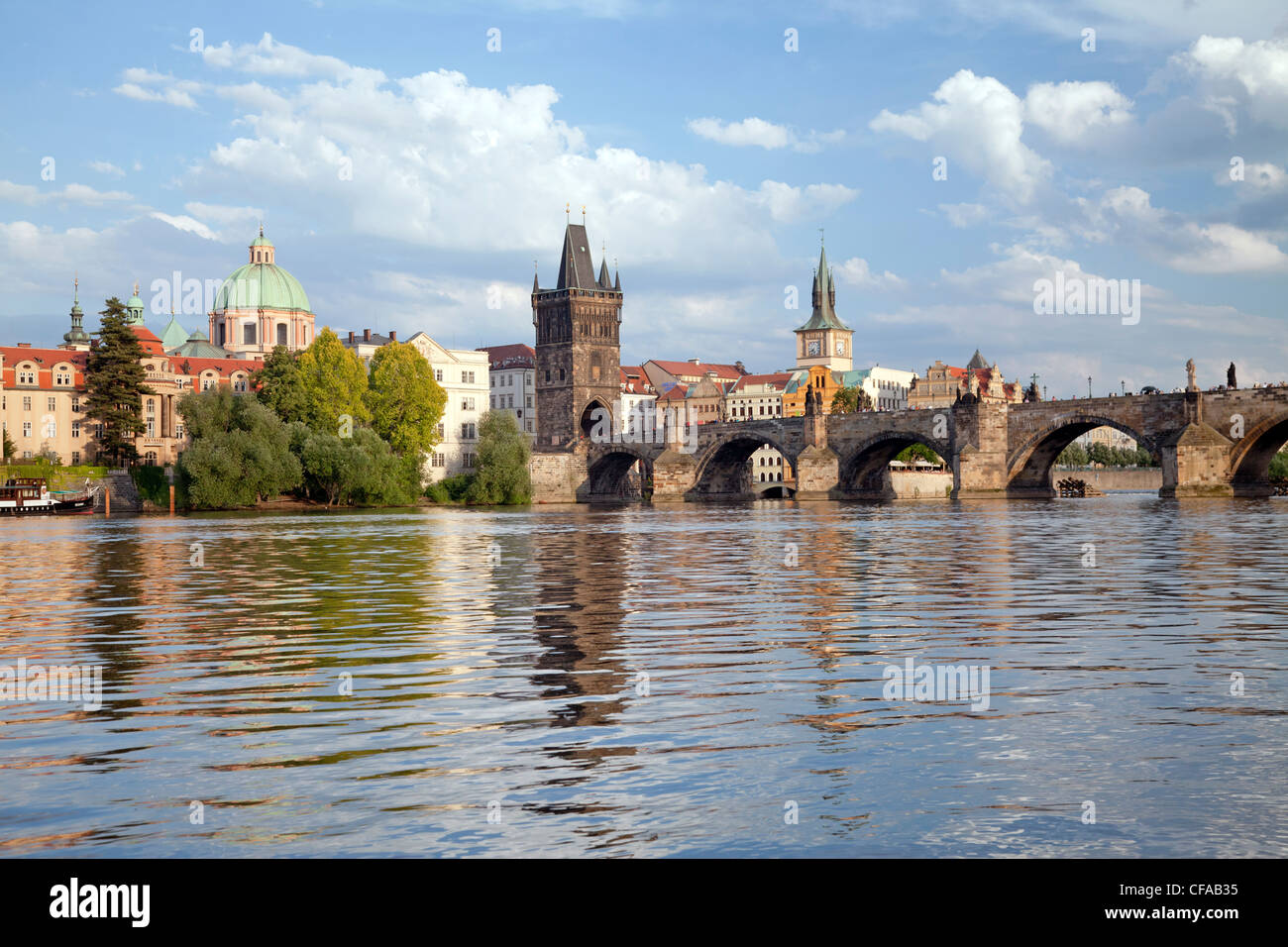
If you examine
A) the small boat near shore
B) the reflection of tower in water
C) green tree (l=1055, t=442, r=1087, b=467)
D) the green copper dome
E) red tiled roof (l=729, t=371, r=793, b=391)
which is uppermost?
the green copper dome

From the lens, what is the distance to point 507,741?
9.52 meters

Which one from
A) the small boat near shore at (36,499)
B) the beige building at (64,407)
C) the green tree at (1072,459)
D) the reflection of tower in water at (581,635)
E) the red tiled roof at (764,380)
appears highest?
the red tiled roof at (764,380)

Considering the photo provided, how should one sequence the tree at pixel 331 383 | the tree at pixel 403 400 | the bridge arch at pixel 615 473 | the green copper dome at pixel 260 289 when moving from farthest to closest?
1. the green copper dome at pixel 260 289
2. the bridge arch at pixel 615 473
3. the tree at pixel 403 400
4. the tree at pixel 331 383

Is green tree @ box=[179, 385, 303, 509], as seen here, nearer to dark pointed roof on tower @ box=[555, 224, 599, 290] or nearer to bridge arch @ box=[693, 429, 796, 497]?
bridge arch @ box=[693, 429, 796, 497]

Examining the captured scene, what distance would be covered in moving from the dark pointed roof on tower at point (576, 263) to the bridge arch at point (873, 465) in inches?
2051

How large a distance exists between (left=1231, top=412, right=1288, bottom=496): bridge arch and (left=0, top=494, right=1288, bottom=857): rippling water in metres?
60.4

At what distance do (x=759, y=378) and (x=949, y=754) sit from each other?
184150 millimetres

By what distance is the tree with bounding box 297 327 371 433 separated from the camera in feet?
318

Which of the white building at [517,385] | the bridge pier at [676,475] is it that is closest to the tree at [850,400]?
the white building at [517,385]

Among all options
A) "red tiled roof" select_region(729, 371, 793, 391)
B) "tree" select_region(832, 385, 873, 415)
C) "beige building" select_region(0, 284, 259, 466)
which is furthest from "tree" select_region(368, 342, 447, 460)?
"red tiled roof" select_region(729, 371, 793, 391)

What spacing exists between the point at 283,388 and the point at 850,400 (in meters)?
96.2

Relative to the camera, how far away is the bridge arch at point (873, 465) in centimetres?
10738

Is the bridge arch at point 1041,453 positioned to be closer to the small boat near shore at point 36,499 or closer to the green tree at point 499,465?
the green tree at point 499,465

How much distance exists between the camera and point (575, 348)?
152 m
